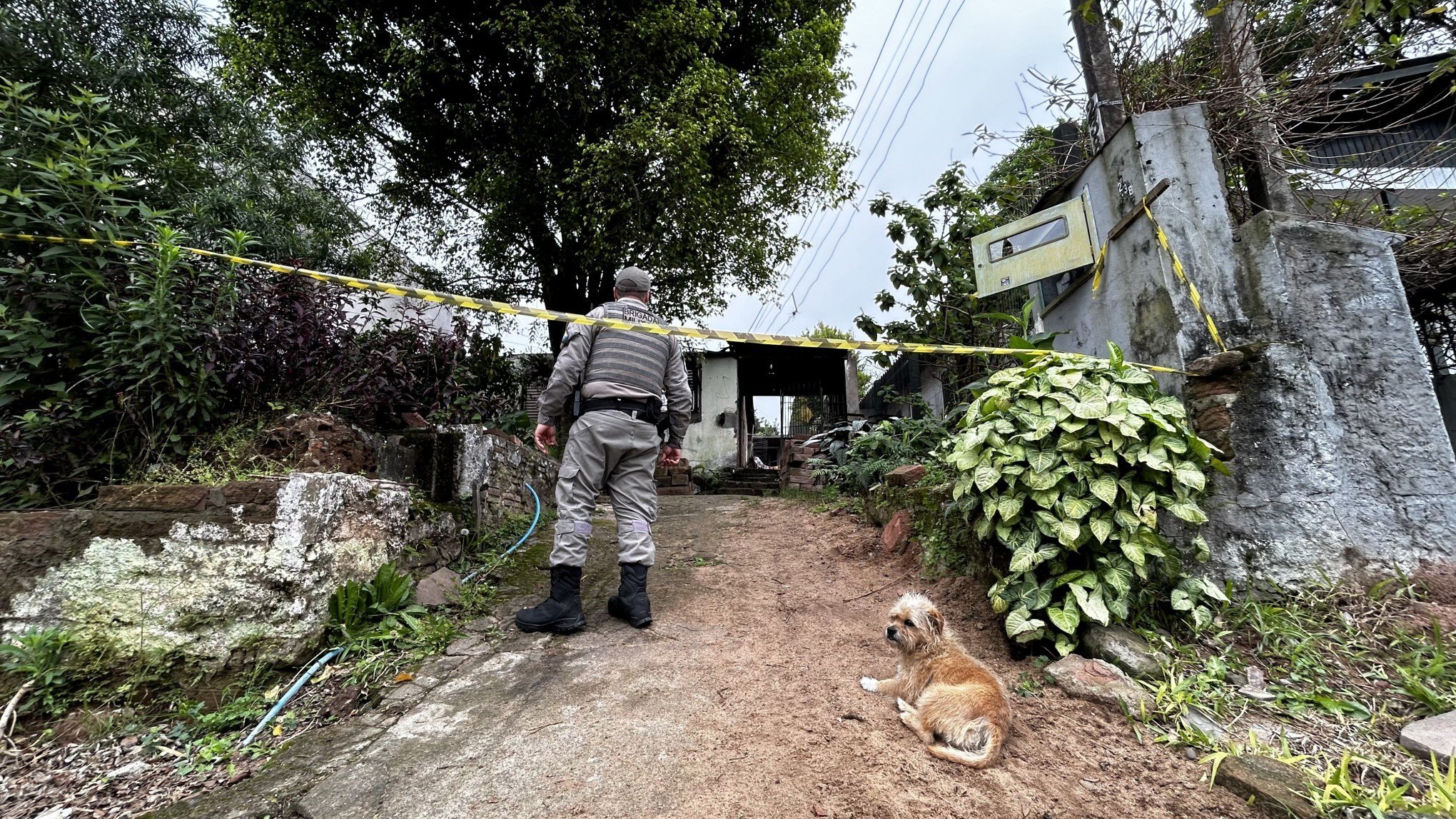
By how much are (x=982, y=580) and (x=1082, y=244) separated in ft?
7.57

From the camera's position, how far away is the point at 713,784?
1785mm

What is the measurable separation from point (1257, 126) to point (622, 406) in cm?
402

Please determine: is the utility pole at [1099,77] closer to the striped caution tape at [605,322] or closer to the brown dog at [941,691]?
the striped caution tape at [605,322]

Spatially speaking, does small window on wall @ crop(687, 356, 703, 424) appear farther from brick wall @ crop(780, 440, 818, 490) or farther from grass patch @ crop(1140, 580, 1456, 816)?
grass patch @ crop(1140, 580, 1456, 816)

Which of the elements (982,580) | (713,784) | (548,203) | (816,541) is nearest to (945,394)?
(816,541)

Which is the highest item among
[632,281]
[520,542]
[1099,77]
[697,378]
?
[697,378]

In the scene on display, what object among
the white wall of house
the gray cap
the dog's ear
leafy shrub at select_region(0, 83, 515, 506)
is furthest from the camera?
the white wall of house

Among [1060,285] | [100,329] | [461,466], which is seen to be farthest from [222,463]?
[1060,285]

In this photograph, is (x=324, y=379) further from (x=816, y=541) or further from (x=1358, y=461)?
(x=1358, y=461)

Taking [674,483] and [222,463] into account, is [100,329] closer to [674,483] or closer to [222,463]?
[222,463]

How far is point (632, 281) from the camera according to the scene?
140 inches

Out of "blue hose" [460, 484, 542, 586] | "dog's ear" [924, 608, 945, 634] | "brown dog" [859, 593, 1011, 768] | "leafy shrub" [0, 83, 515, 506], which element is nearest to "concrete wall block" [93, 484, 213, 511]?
"leafy shrub" [0, 83, 515, 506]

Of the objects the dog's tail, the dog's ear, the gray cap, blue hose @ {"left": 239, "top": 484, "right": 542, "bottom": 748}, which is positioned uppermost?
the gray cap

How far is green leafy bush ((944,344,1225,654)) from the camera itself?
2523 mm
